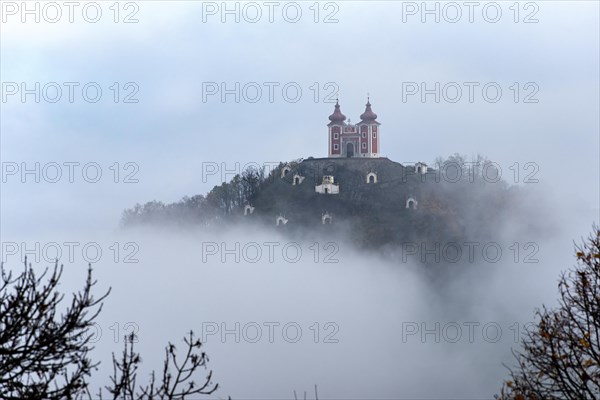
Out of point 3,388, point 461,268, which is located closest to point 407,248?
point 461,268

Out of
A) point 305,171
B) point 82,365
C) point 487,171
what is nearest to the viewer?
point 82,365

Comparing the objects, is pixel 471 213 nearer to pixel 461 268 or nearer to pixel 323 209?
pixel 461 268

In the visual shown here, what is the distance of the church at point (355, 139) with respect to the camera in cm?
17262

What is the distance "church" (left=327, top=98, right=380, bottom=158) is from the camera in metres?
173

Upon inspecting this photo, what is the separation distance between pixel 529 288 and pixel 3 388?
19154 cm

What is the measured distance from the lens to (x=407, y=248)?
191 metres

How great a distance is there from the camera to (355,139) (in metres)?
174

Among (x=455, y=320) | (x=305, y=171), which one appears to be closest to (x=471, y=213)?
(x=455, y=320)

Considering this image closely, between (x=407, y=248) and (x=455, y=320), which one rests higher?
(x=407, y=248)

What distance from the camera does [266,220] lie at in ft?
612

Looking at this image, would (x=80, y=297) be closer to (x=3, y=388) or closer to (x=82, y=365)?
(x=82, y=365)

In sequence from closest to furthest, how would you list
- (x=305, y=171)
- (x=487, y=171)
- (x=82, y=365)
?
1. (x=82, y=365)
2. (x=305, y=171)
3. (x=487, y=171)

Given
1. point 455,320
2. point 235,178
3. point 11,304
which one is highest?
point 235,178

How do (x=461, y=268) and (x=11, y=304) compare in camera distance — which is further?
(x=461, y=268)
